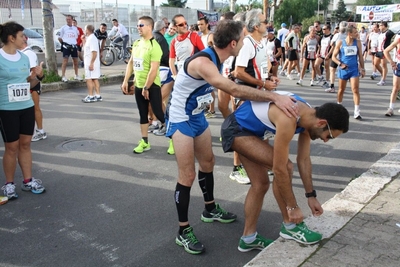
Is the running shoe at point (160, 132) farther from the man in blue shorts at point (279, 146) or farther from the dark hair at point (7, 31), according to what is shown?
the man in blue shorts at point (279, 146)

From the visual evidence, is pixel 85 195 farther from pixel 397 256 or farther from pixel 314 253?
pixel 397 256

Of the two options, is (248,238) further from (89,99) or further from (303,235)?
(89,99)

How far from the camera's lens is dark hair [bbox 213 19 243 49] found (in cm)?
324

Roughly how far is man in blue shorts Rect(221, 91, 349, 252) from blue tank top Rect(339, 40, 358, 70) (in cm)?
524

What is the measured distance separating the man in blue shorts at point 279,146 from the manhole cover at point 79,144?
363cm

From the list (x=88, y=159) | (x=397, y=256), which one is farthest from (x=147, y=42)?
(x=397, y=256)

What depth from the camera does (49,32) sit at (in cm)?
1173

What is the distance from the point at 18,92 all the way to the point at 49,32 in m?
8.09

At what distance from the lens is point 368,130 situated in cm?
732

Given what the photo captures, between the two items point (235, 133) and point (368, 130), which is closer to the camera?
point (235, 133)

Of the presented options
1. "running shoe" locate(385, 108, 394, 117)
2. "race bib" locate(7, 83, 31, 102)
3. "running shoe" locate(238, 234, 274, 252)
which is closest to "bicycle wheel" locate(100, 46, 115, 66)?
"running shoe" locate(385, 108, 394, 117)

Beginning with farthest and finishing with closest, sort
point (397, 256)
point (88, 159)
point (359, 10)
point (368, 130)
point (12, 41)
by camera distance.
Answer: point (359, 10), point (368, 130), point (88, 159), point (12, 41), point (397, 256)

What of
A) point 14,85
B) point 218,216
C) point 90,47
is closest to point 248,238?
point 218,216

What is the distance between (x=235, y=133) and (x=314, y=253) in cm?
115
